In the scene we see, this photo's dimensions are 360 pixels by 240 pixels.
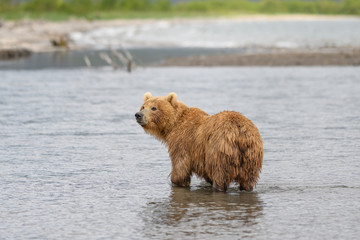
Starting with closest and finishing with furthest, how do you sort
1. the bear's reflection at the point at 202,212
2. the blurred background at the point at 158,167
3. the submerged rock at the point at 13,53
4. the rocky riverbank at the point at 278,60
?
the bear's reflection at the point at 202,212, the blurred background at the point at 158,167, the rocky riverbank at the point at 278,60, the submerged rock at the point at 13,53

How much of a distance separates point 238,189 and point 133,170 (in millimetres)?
1959

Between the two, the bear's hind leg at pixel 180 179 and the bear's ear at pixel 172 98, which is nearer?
the bear's hind leg at pixel 180 179

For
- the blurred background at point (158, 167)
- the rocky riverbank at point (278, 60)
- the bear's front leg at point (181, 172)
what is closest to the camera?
the blurred background at point (158, 167)

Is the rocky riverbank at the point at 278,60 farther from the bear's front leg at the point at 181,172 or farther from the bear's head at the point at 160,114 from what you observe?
the bear's front leg at the point at 181,172

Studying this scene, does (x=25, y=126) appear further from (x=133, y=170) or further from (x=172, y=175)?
(x=172, y=175)

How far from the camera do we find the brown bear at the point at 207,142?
8.30 metres

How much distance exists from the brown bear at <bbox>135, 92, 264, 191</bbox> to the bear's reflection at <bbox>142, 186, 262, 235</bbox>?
188 mm

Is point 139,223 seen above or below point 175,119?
below

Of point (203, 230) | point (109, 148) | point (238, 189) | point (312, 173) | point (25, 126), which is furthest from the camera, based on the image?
point (25, 126)

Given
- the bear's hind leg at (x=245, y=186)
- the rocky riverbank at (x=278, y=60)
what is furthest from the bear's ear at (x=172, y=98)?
the rocky riverbank at (x=278, y=60)

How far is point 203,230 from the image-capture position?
23.1 ft

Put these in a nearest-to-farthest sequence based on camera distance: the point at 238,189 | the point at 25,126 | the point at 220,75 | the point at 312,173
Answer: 1. the point at 238,189
2. the point at 312,173
3. the point at 25,126
4. the point at 220,75

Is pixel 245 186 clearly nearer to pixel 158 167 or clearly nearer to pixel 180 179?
pixel 180 179

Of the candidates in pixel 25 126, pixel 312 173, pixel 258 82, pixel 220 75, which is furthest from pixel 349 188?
pixel 220 75
